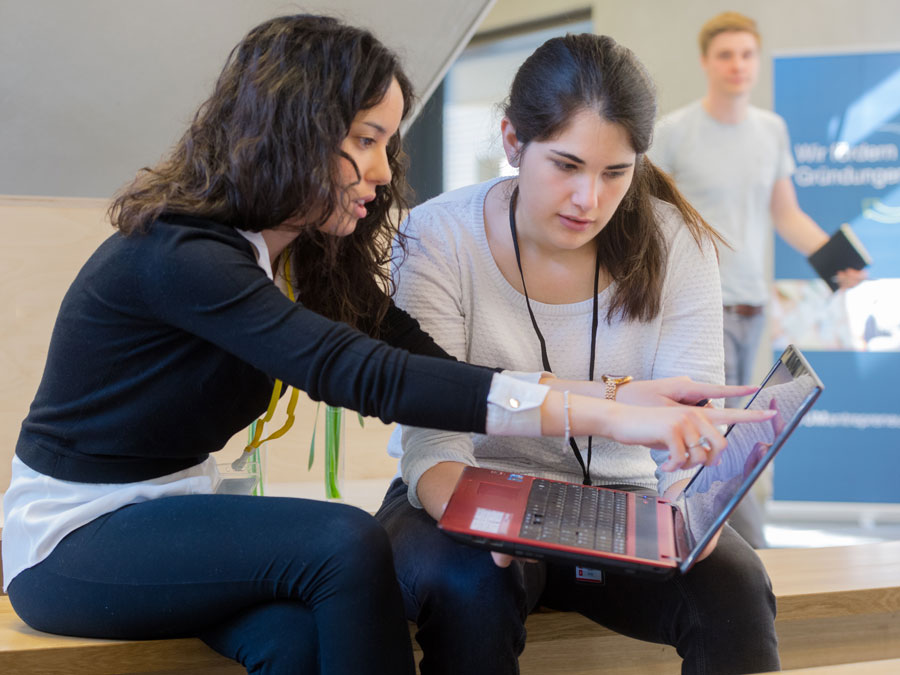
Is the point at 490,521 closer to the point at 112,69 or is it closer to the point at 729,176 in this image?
the point at 112,69

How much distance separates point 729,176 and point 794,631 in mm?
1658

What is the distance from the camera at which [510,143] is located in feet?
4.40

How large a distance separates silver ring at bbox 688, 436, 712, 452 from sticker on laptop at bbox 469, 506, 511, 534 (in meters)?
0.19

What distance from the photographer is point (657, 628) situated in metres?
1.17

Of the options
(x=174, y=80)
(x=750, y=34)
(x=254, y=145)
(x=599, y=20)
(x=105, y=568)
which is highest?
(x=599, y=20)

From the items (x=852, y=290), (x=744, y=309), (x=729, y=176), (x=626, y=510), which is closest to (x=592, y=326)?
(x=626, y=510)

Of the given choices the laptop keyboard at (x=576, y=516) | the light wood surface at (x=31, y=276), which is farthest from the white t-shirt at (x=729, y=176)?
the laptop keyboard at (x=576, y=516)

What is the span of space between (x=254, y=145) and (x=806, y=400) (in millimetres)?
607

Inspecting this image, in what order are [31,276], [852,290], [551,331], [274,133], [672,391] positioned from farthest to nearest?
[852,290] → [31,276] → [551,331] → [672,391] → [274,133]

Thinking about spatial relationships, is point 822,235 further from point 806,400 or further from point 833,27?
point 806,400

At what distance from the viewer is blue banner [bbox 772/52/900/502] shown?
3248mm

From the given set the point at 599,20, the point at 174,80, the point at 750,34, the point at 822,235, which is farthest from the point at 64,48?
the point at 599,20

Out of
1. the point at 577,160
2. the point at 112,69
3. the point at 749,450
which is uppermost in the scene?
the point at 112,69

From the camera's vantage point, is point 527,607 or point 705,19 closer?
point 527,607
